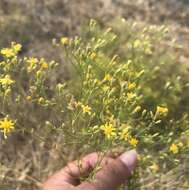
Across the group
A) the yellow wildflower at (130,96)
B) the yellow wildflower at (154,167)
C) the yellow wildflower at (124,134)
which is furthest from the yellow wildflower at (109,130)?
the yellow wildflower at (154,167)

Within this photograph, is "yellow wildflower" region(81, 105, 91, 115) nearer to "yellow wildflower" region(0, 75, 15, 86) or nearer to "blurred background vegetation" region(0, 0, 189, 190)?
"yellow wildflower" region(0, 75, 15, 86)

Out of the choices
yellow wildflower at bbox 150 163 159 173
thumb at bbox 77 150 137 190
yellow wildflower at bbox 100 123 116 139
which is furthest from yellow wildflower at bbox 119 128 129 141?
yellow wildflower at bbox 150 163 159 173

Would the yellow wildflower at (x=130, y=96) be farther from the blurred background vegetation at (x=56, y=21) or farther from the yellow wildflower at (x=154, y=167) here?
the blurred background vegetation at (x=56, y=21)

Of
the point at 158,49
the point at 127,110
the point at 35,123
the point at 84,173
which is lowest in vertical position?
the point at 84,173

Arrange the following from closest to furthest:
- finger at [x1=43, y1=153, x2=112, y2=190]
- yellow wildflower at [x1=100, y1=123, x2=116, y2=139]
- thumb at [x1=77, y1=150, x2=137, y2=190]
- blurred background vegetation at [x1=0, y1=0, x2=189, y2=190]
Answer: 1. yellow wildflower at [x1=100, y1=123, x2=116, y2=139]
2. thumb at [x1=77, y1=150, x2=137, y2=190]
3. finger at [x1=43, y1=153, x2=112, y2=190]
4. blurred background vegetation at [x1=0, y1=0, x2=189, y2=190]

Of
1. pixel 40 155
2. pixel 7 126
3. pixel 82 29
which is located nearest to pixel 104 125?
pixel 7 126

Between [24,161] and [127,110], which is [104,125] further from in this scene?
[24,161]

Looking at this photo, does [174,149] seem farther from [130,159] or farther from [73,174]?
[73,174]

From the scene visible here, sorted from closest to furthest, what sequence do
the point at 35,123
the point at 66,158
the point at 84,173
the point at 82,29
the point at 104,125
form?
the point at 104,125
the point at 84,173
the point at 66,158
the point at 35,123
the point at 82,29
